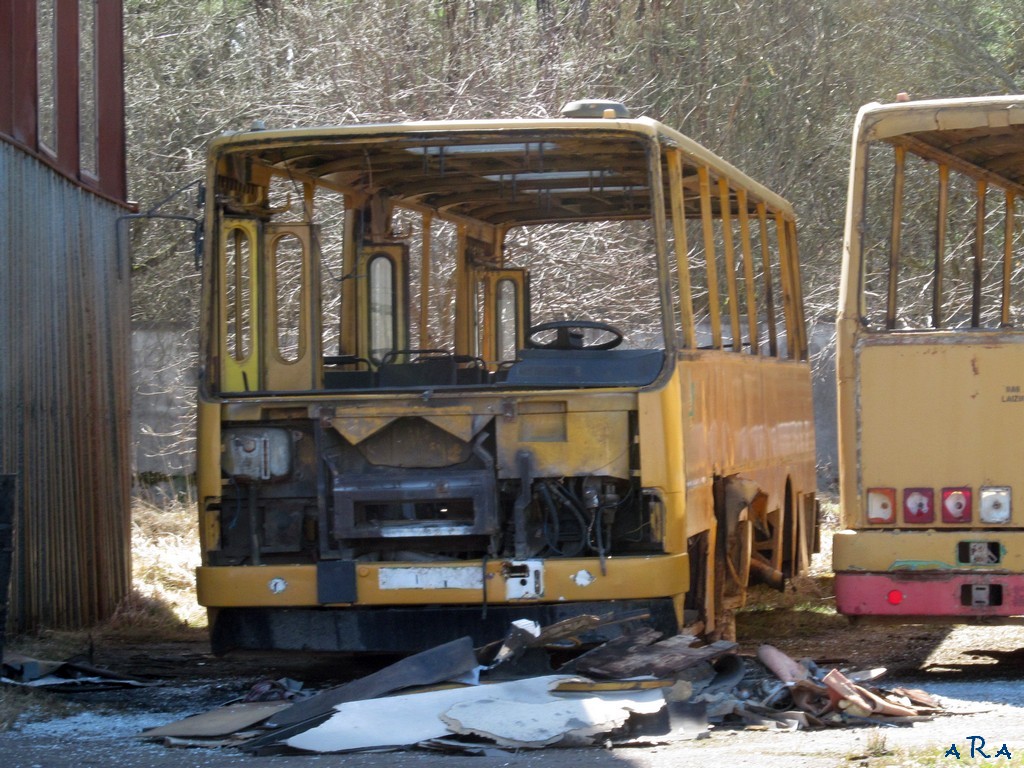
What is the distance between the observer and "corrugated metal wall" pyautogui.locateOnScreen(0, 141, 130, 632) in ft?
30.8

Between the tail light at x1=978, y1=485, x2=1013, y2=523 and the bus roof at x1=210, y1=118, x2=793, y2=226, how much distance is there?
2174mm

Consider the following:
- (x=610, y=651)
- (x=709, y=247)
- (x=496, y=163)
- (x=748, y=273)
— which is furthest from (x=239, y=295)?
(x=748, y=273)

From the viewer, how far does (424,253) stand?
9883mm

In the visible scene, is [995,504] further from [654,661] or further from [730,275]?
[730,275]

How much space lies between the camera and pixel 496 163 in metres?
8.99

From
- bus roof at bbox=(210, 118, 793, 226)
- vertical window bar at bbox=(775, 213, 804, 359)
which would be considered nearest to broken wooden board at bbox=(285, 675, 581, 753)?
bus roof at bbox=(210, 118, 793, 226)

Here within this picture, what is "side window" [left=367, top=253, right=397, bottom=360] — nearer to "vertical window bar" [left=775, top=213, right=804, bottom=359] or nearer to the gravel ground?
the gravel ground

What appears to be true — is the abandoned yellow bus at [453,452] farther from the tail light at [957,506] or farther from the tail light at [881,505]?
the tail light at [957,506]

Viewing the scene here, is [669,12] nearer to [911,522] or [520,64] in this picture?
[520,64]

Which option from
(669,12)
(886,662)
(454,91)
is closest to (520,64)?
(454,91)

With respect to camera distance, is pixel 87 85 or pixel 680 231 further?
pixel 87 85

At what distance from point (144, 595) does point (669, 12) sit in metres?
10.8

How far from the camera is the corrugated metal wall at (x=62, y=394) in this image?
9.39 meters

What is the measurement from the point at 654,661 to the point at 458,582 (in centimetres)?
105
